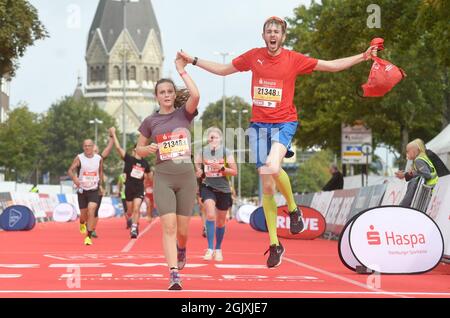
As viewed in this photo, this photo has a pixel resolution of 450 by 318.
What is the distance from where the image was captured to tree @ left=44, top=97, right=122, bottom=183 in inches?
5103

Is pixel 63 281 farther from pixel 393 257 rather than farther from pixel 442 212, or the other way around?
pixel 442 212

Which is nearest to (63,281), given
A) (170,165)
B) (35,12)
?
(170,165)

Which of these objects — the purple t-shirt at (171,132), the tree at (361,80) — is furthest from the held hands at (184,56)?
the tree at (361,80)

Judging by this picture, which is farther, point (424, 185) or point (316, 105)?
point (316, 105)

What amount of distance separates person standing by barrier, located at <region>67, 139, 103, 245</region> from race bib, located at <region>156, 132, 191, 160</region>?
414 inches

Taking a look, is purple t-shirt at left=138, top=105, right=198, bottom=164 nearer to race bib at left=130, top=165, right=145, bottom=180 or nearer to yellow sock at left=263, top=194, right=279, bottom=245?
yellow sock at left=263, top=194, right=279, bottom=245

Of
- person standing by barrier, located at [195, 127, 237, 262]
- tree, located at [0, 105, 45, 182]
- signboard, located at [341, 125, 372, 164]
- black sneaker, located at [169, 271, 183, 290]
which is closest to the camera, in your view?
black sneaker, located at [169, 271, 183, 290]

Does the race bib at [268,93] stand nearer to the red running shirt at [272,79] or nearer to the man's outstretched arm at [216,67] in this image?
the red running shirt at [272,79]

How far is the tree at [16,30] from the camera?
110ft

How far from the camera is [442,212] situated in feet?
48.1

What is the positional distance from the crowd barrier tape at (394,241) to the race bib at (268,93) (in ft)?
5.22

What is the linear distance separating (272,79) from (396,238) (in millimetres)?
2198

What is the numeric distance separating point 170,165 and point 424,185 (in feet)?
22.8

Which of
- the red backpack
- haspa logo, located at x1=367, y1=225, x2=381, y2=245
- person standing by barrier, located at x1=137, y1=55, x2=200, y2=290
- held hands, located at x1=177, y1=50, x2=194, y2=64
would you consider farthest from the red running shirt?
haspa logo, located at x1=367, y1=225, x2=381, y2=245
